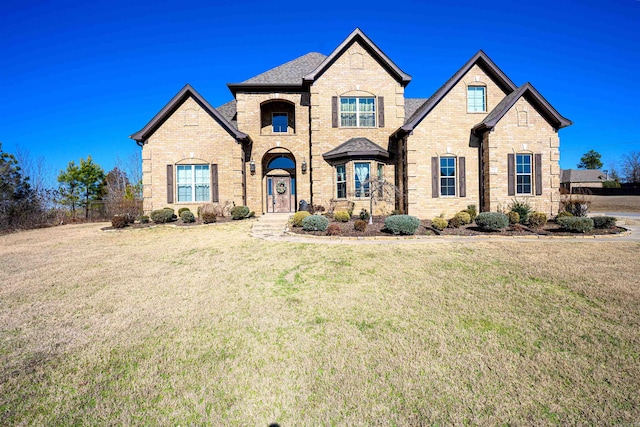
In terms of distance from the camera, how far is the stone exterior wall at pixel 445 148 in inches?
596

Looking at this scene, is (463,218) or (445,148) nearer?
(463,218)

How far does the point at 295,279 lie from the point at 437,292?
2.97 metres

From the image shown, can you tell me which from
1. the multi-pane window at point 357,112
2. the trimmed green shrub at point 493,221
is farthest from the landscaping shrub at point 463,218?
→ the multi-pane window at point 357,112

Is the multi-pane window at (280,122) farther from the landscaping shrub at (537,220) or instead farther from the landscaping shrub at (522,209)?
the landscaping shrub at (537,220)

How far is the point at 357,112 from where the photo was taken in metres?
17.0

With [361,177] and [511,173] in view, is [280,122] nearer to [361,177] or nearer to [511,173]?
[361,177]

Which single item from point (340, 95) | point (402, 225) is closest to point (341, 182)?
point (340, 95)

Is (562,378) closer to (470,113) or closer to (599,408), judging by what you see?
(599,408)

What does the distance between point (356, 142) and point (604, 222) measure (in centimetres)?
1118

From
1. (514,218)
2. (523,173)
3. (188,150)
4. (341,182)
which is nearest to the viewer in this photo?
(514,218)

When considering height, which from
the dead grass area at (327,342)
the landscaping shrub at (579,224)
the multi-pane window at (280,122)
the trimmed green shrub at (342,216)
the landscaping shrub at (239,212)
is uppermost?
the multi-pane window at (280,122)

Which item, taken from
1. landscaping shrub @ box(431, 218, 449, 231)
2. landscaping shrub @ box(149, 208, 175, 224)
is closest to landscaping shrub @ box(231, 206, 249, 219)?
landscaping shrub @ box(149, 208, 175, 224)

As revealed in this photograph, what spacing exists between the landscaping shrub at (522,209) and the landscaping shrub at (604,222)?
7.20 feet

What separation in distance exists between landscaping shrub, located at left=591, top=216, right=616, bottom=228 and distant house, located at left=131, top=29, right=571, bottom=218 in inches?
147
